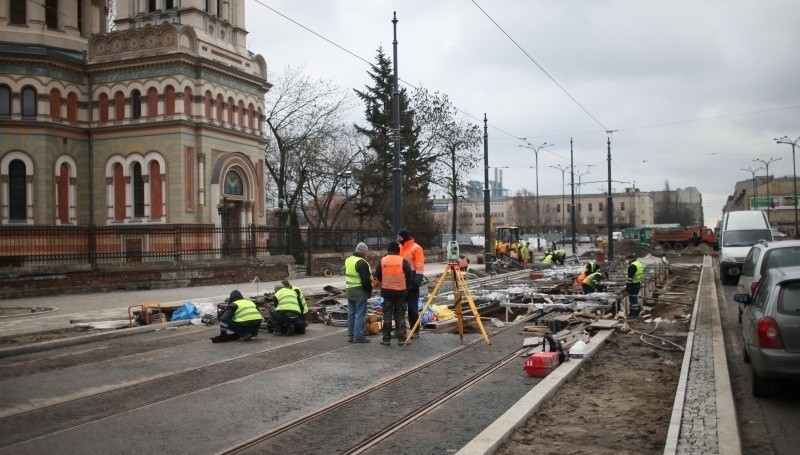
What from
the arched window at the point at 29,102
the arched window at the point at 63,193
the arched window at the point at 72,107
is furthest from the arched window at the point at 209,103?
the arched window at the point at 29,102

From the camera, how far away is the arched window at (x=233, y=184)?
37562 millimetres

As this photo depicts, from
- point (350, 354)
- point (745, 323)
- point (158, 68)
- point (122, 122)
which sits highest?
point (158, 68)

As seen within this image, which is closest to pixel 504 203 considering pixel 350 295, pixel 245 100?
pixel 245 100

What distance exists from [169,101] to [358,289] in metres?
25.2

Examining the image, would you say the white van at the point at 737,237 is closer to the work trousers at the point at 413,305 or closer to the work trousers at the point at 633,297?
the work trousers at the point at 633,297

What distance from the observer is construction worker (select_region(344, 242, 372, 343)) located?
42.5ft

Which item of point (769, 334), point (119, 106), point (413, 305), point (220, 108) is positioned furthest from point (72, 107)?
point (769, 334)

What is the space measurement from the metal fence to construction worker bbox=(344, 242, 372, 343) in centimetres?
1123

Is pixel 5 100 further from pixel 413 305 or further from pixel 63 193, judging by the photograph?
pixel 413 305

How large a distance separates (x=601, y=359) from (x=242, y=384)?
213 inches

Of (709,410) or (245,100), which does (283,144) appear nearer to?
(245,100)

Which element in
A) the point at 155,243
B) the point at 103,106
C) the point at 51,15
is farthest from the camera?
the point at 51,15

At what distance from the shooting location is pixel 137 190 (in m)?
36.1

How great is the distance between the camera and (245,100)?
1535 inches
